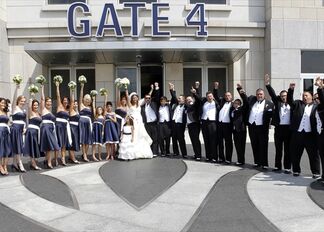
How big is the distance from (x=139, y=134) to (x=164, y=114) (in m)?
0.98

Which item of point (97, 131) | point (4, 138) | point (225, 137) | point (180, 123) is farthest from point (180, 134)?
point (4, 138)

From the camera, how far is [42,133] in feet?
30.1

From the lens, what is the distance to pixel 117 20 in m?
16.8

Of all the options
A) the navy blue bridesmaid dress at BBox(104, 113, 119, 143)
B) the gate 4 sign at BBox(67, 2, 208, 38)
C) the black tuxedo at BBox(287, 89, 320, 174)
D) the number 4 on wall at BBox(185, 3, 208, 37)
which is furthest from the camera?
the number 4 on wall at BBox(185, 3, 208, 37)

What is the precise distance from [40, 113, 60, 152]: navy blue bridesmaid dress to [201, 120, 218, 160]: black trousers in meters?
3.88

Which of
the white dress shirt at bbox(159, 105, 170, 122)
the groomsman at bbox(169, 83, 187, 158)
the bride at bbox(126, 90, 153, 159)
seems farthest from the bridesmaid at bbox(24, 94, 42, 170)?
the groomsman at bbox(169, 83, 187, 158)

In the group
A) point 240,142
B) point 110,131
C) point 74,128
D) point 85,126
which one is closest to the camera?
point 240,142

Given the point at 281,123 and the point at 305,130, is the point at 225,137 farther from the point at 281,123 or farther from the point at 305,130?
the point at 305,130

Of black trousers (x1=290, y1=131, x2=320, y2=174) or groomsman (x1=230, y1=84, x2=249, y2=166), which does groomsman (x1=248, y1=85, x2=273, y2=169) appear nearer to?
groomsman (x1=230, y1=84, x2=249, y2=166)

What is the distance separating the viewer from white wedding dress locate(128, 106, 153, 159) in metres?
10.7

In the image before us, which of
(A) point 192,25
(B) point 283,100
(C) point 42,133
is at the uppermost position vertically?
(A) point 192,25

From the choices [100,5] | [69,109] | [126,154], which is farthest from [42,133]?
[100,5]

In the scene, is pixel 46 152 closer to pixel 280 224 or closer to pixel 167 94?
pixel 280 224

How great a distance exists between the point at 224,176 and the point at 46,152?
4.43m
